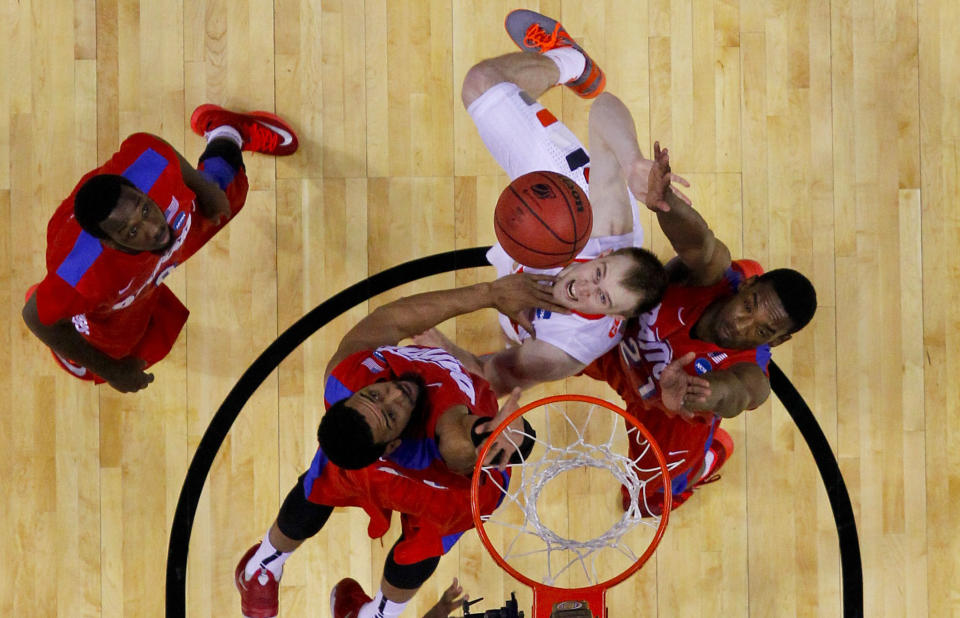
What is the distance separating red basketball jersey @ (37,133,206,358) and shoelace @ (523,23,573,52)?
1.47 meters

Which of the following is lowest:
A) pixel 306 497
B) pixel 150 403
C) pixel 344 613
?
pixel 344 613

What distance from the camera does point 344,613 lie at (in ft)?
9.82

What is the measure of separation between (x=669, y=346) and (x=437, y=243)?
1.06 metres

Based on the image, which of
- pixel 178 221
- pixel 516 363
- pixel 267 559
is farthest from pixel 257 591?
pixel 178 221

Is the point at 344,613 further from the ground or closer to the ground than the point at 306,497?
closer to the ground

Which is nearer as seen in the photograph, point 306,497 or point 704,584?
point 306,497

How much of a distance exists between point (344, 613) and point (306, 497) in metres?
0.61

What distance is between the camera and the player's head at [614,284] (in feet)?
8.12

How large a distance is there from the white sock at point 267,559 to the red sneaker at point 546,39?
6.93 ft

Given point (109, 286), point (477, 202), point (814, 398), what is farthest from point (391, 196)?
point (814, 398)

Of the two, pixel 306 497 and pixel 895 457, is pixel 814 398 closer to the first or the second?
pixel 895 457

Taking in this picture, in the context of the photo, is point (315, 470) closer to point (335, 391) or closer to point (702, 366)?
point (335, 391)

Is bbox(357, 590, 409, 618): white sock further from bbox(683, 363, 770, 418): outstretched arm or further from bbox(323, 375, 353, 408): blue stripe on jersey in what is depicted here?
bbox(683, 363, 770, 418): outstretched arm

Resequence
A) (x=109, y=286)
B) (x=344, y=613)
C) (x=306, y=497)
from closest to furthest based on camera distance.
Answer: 1. (x=109, y=286)
2. (x=306, y=497)
3. (x=344, y=613)
